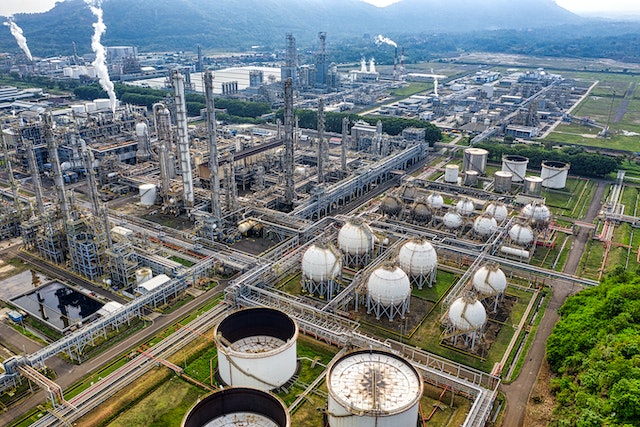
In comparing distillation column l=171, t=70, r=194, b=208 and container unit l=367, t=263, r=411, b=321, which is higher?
distillation column l=171, t=70, r=194, b=208

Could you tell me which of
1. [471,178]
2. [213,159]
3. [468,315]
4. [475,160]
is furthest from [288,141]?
[475,160]

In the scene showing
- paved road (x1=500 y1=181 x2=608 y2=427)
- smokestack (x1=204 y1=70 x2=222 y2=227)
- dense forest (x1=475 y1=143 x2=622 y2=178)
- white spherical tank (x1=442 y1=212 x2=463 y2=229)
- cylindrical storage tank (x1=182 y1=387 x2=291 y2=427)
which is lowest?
paved road (x1=500 y1=181 x2=608 y2=427)

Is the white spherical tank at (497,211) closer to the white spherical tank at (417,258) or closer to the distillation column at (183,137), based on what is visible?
the white spherical tank at (417,258)

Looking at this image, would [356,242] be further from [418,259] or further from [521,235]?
[521,235]

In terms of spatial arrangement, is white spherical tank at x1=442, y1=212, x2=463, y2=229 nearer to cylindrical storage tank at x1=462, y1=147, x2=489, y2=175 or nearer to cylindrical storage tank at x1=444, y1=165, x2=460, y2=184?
cylindrical storage tank at x1=444, y1=165, x2=460, y2=184

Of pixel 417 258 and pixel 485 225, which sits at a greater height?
pixel 417 258

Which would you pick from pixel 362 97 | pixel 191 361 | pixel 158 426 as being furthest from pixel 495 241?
pixel 362 97

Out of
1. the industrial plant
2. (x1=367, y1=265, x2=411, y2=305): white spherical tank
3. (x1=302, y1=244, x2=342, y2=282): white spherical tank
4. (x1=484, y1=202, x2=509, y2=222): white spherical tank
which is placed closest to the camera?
the industrial plant

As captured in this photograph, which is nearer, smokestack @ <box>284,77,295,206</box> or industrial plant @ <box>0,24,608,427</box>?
industrial plant @ <box>0,24,608,427</box>

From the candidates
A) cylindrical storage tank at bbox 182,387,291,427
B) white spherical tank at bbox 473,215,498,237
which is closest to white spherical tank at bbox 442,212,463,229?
white spherical tank at bbox 473,215,498,237
